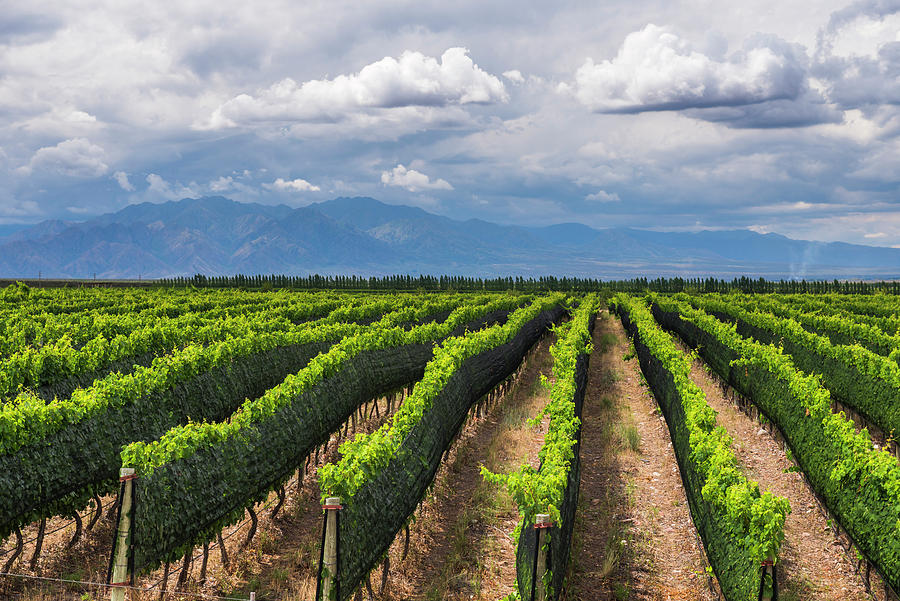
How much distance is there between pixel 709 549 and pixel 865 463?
9.29 ft

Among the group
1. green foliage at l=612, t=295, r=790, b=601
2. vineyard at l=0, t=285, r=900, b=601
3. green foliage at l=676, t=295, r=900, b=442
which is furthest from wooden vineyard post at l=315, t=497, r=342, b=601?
green foliage at l=676, t=295, r=900, b=442

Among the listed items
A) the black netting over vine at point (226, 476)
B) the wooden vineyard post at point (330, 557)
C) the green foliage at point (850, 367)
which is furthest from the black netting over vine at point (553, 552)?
the green foliage at point (850, 367)

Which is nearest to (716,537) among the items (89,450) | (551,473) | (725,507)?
(725,507)

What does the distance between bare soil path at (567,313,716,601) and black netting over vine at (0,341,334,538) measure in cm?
788

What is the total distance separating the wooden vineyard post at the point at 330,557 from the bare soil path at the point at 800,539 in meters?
6.46

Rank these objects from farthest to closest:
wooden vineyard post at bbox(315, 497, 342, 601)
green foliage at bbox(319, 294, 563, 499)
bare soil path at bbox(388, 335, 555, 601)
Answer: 1. bare soil path at bbox(388, 335, 555, 601)
2. green foliage at bbox(319, 294, 563, 499)
3. wooden vineyard post at bbox(315, 497, 342, 601)

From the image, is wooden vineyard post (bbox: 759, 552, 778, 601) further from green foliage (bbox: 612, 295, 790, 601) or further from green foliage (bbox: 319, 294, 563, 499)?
green foliage (bbox: 319, 294, 563, 499)

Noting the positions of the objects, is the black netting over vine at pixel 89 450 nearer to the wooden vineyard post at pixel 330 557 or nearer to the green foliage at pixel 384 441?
the green foliage at pixel 384 441

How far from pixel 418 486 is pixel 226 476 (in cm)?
305

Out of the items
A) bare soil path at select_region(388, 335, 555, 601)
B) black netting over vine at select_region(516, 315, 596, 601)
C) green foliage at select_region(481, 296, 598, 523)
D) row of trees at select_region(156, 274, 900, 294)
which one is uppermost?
row of trees at select_region(156, 274, 900, 294)

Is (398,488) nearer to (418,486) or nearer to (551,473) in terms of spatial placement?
(418,486)

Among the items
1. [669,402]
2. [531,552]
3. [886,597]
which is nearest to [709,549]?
[886,597]

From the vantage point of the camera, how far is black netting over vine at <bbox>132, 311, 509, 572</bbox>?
9688 millimetres

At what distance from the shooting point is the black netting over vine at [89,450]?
1066cm
